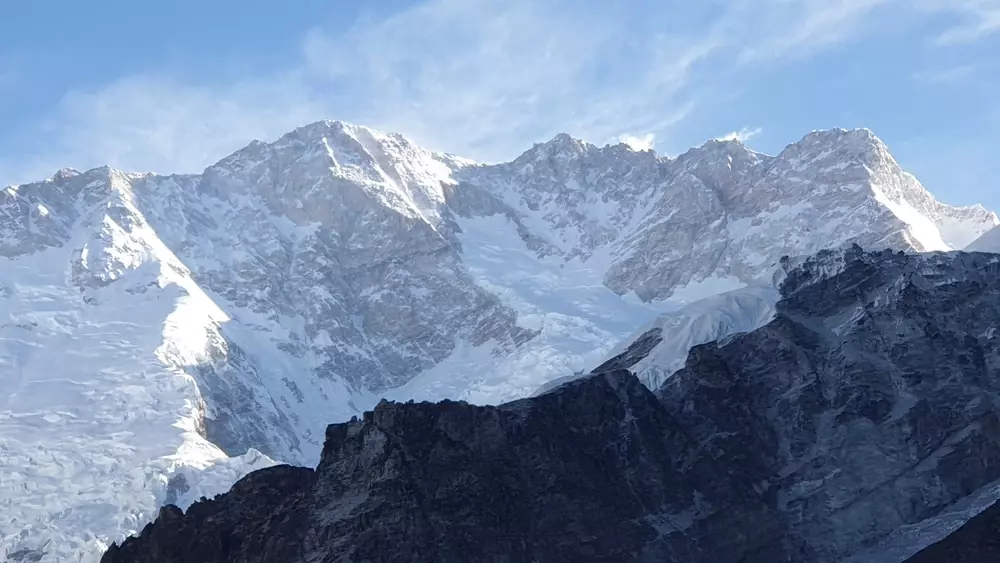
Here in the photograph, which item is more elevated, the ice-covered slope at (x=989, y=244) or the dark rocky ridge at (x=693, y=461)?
A: the ice-covered slope at (x=989, y=244)

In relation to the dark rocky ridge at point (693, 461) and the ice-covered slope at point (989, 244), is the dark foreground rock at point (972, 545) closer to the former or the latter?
the dark rocky ridge at point (693, 461)

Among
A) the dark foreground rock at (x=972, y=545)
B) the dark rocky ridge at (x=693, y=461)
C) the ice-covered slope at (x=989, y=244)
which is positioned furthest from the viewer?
the ice-covered slope at (x=989, y=244)

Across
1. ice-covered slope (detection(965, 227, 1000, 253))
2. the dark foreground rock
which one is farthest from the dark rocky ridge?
ice-covered slope (detection(965, 227, 1000, 253))

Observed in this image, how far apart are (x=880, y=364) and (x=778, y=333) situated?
7239mm

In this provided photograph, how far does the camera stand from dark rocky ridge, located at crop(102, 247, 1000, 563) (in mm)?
89812

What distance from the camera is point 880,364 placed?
10569cm

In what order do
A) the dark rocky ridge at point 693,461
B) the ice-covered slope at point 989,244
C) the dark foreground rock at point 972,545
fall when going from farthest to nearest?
the ice-covered slope at point 989,244 → the dark rocky ridge at point 693,461 → the dark foreground rock at point 972,545

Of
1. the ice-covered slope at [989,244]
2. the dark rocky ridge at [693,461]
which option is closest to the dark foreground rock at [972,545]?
the dark rocky ridge at [693,461]

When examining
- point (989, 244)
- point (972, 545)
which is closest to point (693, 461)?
point (972, 545)

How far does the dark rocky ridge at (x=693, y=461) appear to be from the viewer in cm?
8981

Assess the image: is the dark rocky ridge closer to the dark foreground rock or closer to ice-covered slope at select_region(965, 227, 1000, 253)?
the dark foreground rock

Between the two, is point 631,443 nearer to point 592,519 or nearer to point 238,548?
point 592,519

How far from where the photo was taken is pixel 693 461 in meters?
99.8

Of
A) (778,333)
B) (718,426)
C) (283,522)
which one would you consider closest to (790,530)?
(718,426)
